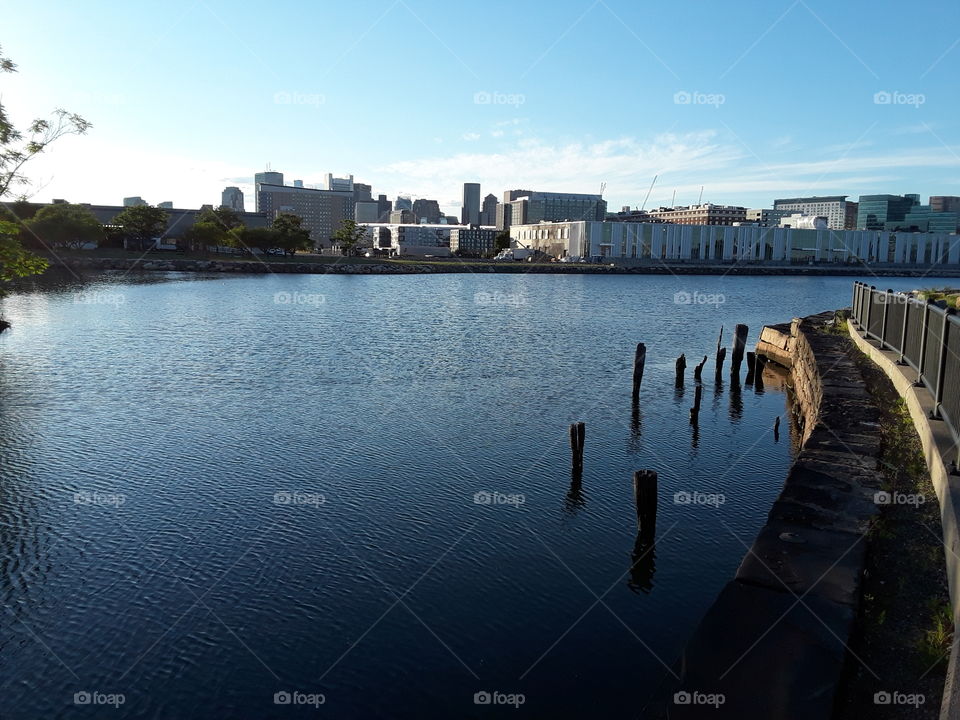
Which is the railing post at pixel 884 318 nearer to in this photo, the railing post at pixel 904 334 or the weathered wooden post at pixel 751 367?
the railing post at pixel 904 334

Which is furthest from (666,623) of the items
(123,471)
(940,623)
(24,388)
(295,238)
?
(295,238)

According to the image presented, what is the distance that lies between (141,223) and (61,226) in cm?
2702

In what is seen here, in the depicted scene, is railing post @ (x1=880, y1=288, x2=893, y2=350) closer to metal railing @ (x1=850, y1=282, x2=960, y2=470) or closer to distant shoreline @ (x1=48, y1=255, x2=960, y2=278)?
Answer: metal railing @ (x1=850, y1=282, x2=960, y2=470)

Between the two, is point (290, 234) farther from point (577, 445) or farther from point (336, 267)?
point (577, 445)

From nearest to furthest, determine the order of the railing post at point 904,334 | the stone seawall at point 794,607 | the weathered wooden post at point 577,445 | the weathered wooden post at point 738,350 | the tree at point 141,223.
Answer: the stone seawall at point 794,607, the railing post at point 904,334, the weathered wooden post at point 577,445, the weathered wooden post at point 738,350, the tree at point 141,223

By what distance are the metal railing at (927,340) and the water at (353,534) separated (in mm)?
4779

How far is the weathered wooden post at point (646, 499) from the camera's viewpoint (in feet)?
50.3

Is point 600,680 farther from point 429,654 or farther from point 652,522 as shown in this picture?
point 652,522

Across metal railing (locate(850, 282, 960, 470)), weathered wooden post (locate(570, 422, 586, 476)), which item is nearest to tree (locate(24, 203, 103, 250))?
weathered wooden post (locate(570, 422, 586, 476))

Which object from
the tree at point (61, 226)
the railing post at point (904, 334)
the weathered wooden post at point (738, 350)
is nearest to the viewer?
the railing post at point (904, 334)

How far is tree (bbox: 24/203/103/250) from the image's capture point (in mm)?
116375

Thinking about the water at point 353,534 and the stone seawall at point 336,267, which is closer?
the water at point 353,534

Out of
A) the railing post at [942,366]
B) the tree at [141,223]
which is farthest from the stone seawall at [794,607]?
the tree at [141,223]


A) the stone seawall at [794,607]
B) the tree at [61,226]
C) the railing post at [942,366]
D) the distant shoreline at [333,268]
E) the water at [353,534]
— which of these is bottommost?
the water at [353,534]
